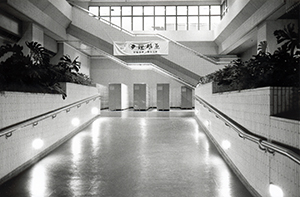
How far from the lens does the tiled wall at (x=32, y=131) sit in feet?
14.9

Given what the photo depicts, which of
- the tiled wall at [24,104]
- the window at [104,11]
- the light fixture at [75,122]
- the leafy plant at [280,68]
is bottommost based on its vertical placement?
the light fixture at [75,122]

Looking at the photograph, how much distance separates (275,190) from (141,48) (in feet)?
42.8

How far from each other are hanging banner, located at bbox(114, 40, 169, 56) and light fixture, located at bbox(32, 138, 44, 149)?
1024 cm

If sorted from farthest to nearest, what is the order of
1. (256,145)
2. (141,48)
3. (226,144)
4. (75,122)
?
1. (141,48)
2. (75,122)
3. (226,144)
4. (256,145)

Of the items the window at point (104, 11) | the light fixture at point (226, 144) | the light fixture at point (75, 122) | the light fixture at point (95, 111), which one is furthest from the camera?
the window at point (104, 11)

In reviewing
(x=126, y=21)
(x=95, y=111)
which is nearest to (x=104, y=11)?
(x=126, y=21)

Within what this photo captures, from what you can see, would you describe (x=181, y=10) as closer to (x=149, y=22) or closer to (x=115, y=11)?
(x=149, y=22)

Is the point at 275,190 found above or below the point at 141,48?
below

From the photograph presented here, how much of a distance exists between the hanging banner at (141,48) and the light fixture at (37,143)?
10237 mm

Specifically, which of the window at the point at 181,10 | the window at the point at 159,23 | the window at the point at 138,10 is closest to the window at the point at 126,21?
the window at the point at 138,10

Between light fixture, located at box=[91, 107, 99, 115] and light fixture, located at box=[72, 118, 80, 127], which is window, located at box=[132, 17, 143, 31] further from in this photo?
light fixture, located at box=[72, 118, 80, 127]

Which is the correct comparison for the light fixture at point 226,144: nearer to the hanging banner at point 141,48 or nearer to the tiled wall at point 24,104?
the tiled wall at point 24,104

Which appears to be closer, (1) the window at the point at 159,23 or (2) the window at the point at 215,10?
(2) the window at the point at 215,10

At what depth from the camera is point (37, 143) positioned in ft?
18.7
